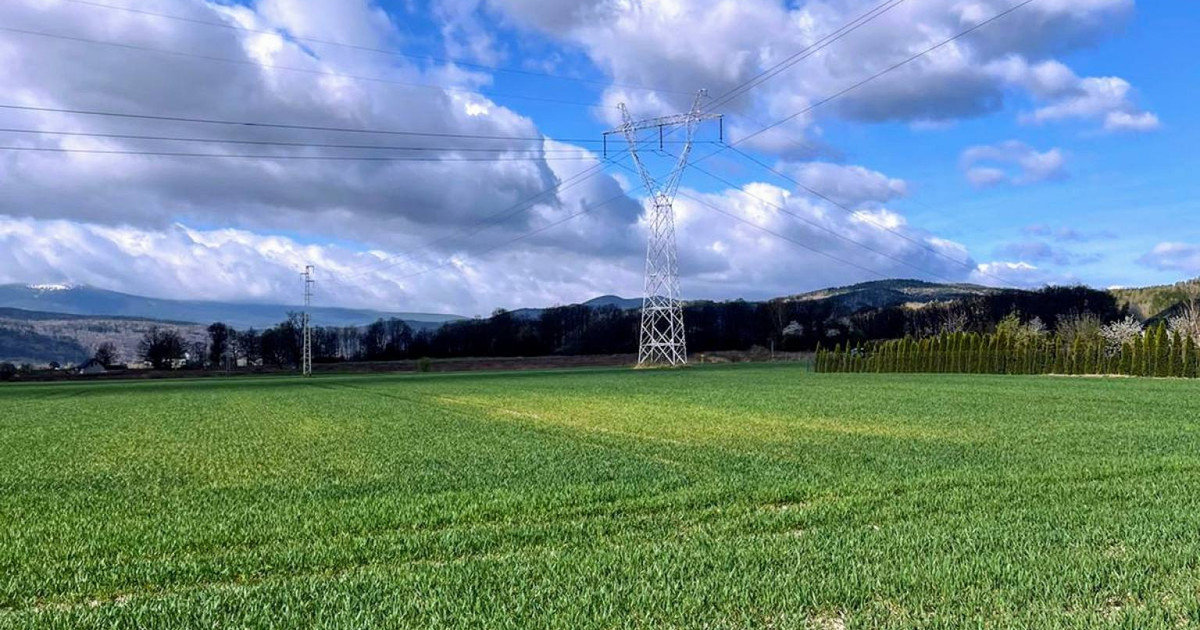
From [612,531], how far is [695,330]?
410 feet

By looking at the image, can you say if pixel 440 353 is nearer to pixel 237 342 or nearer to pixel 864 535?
pixel 237 342

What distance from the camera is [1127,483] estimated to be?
413 inches

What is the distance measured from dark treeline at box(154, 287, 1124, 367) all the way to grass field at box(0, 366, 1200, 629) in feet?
345

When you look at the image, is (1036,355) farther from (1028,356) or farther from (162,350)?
(162,350)

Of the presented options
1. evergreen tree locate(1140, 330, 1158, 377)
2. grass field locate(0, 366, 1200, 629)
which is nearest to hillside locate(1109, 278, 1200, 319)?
evergreen tree locate(1140, 330, 1158, 377)

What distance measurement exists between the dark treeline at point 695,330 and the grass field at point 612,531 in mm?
105261

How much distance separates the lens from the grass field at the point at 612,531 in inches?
219

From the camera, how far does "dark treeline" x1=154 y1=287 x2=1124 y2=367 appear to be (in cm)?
12331

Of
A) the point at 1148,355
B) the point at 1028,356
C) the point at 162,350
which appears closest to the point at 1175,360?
the point at 1148,355

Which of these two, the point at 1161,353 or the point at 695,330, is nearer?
the point at 1161,353

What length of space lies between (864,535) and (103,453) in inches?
598

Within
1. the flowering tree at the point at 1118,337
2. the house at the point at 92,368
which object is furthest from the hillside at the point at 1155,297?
the house at the point at 92,368

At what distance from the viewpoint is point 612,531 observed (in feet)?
26.7

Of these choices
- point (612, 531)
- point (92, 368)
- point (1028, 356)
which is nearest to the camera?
point (612, 531)
